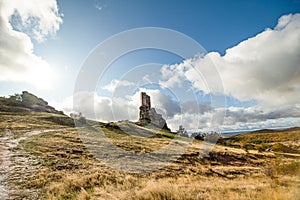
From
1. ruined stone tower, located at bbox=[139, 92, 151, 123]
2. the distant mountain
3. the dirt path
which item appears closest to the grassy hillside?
the dirt path

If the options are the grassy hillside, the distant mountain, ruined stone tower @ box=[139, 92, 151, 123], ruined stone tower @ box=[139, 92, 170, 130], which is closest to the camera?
the grassy hillside

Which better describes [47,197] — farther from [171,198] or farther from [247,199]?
[247,199]

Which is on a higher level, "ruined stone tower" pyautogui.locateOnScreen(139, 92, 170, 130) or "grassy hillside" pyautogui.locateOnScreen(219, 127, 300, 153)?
"ruined stone tower" pyautogui.locateOnScreen(139, 92, 170, 130)

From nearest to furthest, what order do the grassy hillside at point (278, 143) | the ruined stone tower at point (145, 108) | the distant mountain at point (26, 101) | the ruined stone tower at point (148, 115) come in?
the grassy hillside at point (278, 143) → the distant mountain at point (26, 101) → the ruined stone tower at point (145, 108) → the ruined stone tower at point (148, 115)

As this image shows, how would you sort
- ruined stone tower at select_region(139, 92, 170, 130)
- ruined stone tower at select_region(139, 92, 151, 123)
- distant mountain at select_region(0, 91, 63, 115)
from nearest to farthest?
distant mountain at select_region(0, 91, 63, 115) → ruined stone tower at select_region(139, 92, 151, 123) → ruined stone tower at select_region(139, 92, 170, 130)

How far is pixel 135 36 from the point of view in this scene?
2989cm

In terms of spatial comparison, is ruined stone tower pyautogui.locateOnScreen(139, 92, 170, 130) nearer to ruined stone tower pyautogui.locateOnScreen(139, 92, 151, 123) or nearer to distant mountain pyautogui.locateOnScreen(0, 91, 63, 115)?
ruined stone tower pyautogui.locateOnScreen(139, 92, 151, 123)

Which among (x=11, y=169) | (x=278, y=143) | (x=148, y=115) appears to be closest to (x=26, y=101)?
(x=148, y=115)

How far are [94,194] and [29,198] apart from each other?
2.75 metres

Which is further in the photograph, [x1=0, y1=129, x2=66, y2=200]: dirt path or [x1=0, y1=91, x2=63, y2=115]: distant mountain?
[x1=0, y1=91, x2=63, y2=115]: distant mountain

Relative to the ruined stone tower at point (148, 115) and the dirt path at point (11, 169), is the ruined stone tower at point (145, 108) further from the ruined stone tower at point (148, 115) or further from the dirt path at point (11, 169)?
the dirt path at point (11, 169)

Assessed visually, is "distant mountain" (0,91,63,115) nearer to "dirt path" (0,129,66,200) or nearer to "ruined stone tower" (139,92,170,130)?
"ruined stone tower" (139,92,170,130)

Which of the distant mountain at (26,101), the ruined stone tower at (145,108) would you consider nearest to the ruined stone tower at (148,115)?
the ruined stone tower at (145,108)

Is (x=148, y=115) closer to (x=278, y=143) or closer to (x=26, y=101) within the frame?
(x=26, y=101)
